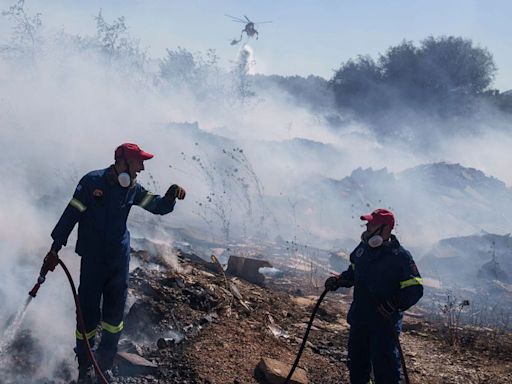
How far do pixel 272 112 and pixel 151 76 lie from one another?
1074 cm

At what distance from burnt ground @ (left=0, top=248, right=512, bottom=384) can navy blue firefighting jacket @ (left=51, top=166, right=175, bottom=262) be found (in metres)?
1.19

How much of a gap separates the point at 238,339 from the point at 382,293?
6.64 feet

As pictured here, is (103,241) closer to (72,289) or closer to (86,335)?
(72,289)

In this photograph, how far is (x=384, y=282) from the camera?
380cm

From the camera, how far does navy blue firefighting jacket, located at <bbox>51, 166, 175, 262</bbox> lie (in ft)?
12.8

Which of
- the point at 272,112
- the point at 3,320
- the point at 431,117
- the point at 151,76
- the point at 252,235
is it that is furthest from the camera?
the point at 272,112

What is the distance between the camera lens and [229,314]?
590cm

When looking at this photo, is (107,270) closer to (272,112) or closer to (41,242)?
(41,242)

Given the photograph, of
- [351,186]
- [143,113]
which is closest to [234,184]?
[351,186]

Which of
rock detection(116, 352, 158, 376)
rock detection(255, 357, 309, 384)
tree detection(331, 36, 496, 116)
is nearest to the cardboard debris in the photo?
rock detection(255, 357, 309, 384)

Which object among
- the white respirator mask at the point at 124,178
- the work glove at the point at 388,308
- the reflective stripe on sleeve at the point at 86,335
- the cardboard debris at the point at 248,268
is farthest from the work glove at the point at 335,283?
the cardboard debris at the point at 248,268

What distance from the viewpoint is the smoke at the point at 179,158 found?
8.22 m

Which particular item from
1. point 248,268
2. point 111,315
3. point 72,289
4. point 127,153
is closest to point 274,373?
point 111,315

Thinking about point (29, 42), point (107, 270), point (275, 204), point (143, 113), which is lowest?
point (107, 270)
